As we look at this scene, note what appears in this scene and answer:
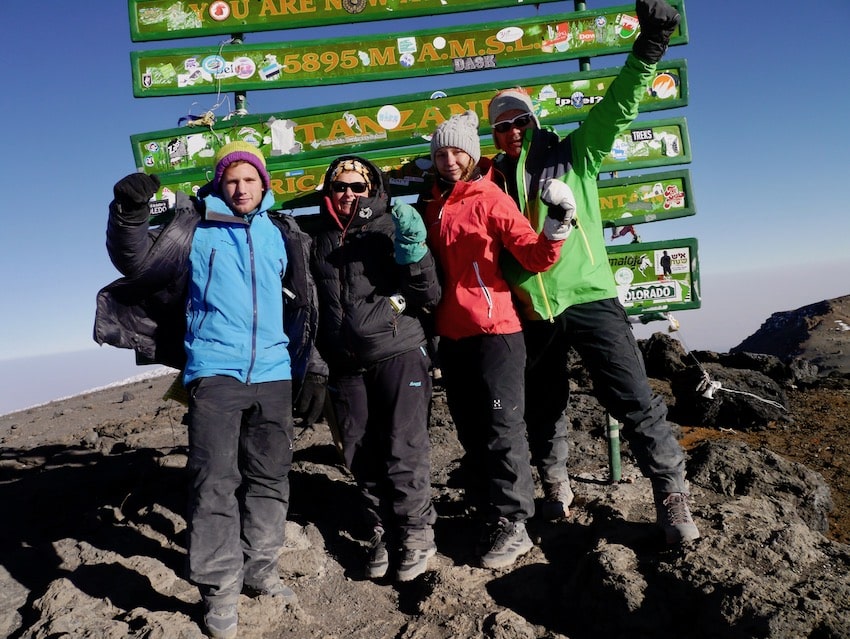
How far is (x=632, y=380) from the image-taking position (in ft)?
12.1

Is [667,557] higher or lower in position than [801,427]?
higher

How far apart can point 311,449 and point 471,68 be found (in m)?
3.84

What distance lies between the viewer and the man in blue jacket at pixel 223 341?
324 cm

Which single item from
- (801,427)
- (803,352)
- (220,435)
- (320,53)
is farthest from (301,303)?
(803,352)

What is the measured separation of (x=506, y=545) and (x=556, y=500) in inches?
29.4

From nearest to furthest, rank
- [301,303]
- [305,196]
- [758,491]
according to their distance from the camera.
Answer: [301,303]
[758,491]
[305,196]

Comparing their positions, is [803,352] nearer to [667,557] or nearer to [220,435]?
[667,557]

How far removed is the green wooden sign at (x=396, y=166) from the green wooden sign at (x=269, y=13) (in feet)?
3.64

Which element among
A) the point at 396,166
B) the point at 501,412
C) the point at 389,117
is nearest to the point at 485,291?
the point at 501,412

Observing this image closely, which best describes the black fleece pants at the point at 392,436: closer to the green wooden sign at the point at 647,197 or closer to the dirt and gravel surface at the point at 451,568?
the dirt and gravel surface at the point at 451,568

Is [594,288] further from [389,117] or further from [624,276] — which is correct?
[389,117]

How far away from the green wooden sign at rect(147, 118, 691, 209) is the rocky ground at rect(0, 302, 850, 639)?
2315 mm

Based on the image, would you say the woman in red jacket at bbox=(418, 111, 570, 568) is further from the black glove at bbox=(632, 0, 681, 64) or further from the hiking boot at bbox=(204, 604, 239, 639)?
the hiking boot at bbox=(204, 604, 239, 639)

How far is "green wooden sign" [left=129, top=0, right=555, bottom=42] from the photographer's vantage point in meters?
5.16
